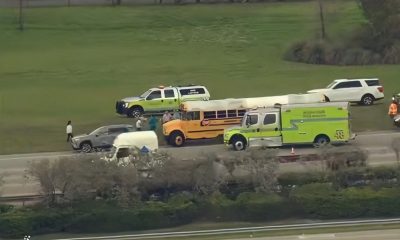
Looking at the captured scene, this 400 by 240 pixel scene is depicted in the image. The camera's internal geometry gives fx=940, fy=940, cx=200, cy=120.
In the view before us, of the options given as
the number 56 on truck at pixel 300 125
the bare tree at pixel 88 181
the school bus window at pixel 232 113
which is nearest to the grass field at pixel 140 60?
the number 56 on truck at pixel 300 125

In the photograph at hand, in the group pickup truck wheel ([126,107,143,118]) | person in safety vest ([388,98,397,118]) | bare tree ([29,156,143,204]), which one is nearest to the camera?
bare tree ([29,156,143,204])

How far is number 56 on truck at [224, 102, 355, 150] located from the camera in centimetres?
3356

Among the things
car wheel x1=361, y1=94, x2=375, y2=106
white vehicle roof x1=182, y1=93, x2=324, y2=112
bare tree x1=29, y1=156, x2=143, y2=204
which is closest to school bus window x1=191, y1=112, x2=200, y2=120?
white vehicle roof x1=182, y1=93, x2=324, y2=112

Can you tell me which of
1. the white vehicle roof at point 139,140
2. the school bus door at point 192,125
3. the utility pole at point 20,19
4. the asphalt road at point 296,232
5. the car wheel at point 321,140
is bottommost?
the asphalt road at point 296,232

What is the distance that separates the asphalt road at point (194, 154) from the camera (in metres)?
28.7

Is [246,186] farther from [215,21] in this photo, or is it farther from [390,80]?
[215,21]

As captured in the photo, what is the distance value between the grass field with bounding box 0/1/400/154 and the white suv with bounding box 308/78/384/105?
56 cm

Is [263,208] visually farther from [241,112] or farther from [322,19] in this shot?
[322,19]

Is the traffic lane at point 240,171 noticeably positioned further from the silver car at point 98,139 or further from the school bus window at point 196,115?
the school bus window at point 196,115

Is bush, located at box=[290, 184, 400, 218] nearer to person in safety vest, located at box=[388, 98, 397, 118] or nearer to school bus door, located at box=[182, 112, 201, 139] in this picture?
school bus door, located at box=[182, 112, 201, 139]

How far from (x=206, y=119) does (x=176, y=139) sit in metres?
1.38

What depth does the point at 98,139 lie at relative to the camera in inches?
1390

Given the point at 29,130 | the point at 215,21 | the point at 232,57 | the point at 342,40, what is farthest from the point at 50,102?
the point at 215,21

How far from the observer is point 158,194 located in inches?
1053
